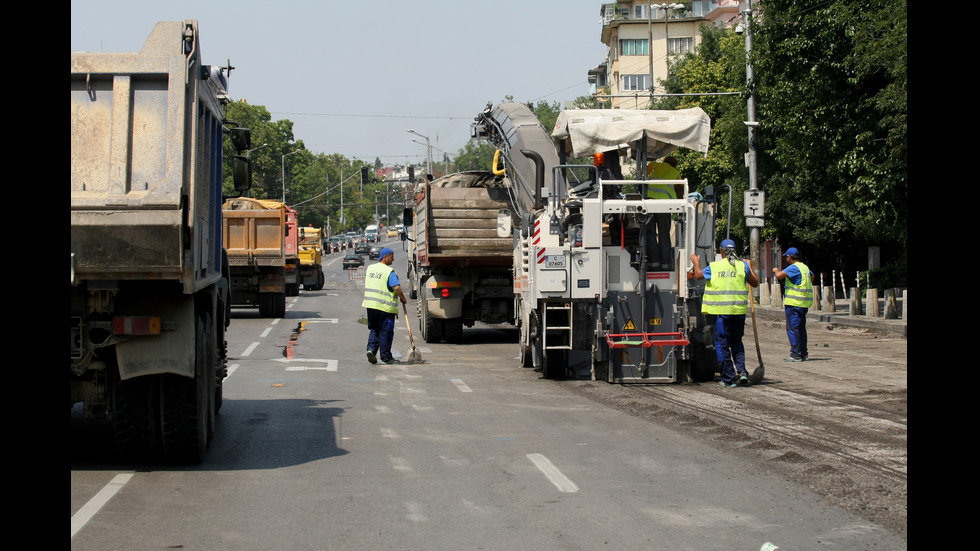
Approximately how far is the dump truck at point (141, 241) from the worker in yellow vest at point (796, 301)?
10715 millimetres

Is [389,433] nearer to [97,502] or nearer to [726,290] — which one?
[97,502]

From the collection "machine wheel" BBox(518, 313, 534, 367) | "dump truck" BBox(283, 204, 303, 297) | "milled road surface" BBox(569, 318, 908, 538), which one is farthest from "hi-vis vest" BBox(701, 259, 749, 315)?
"dump truck" BBox(283, 204, 303, 297)

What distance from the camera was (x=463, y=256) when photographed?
1977 centimetres

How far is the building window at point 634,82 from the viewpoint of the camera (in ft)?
273

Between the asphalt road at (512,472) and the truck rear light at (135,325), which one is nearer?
the asphalt road at (512,472)

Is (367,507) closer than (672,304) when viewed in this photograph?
Yes

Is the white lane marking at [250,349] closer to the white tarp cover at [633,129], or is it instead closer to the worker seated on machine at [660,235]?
the white tarp cover at [633,129]

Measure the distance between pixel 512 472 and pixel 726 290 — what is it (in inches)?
233

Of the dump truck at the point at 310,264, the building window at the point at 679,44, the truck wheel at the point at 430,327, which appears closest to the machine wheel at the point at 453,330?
the truck wheel at the point at 430,327

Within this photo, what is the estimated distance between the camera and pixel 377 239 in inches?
4658
